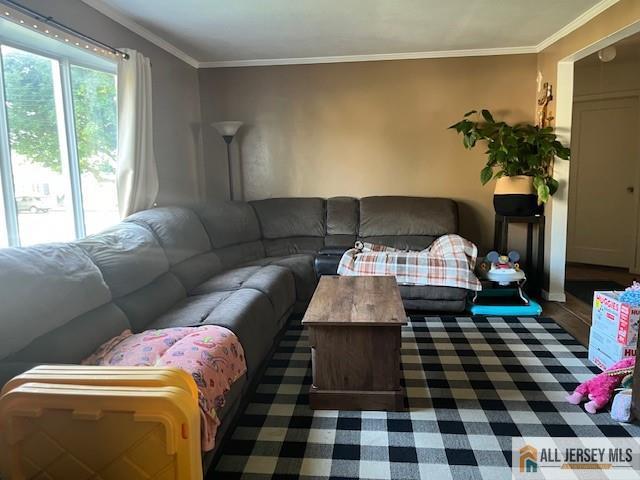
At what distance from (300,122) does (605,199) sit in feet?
11.4

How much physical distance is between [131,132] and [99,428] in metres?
2.37

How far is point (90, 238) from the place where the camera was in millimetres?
2371

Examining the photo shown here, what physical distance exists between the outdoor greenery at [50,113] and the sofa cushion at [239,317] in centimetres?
119

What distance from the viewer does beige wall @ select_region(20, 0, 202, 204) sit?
2.93m

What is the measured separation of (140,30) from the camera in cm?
334

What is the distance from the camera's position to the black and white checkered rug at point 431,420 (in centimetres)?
177

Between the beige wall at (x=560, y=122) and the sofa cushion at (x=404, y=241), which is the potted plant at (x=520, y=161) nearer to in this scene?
the beige wall at (x=560, y=122)

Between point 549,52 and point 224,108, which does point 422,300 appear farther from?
point 224,108

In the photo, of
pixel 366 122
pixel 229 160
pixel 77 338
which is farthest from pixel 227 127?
pixel 77 338

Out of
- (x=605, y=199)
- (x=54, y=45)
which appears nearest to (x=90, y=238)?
(x=54, y=45)

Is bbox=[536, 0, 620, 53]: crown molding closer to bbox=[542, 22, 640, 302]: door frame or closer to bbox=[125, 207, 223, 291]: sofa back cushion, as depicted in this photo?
bbox=[542, 22, 640, 302]: door frame

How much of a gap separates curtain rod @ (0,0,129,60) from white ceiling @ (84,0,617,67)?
0.89 feet

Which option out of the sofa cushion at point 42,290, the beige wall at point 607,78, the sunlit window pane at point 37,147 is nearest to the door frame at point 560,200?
the beige wall at point 607,78

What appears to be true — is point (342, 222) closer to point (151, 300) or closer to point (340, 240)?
point (340, 240)
